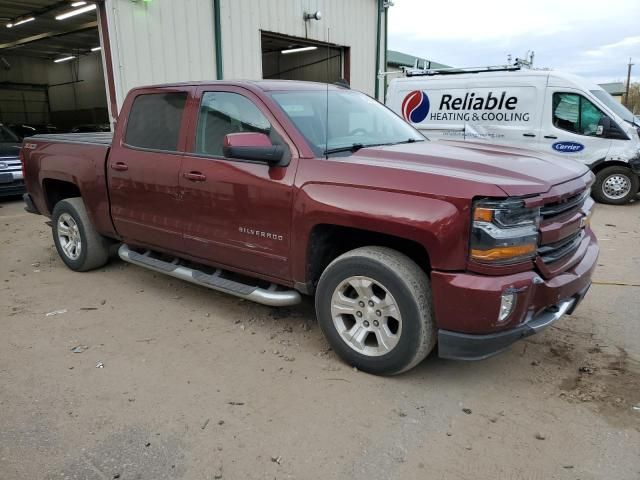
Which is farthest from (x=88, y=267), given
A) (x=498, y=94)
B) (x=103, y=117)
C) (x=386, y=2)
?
(x=103, y=117)

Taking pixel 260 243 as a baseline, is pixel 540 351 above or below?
below

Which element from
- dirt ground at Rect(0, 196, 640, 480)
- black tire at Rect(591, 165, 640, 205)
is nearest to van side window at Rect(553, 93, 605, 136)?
black tire at Rect(591, 165, 640, 205)

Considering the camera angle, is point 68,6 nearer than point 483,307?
No

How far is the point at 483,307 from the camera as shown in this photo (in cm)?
280

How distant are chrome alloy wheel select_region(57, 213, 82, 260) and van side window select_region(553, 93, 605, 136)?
8168 millimetres

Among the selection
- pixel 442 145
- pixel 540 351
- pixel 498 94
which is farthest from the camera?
pixel 498 94

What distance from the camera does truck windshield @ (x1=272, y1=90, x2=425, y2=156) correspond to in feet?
12.1

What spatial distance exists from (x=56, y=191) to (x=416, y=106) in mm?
7576

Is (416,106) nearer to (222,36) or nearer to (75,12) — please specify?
(222,36)

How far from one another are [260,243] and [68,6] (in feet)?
38.5

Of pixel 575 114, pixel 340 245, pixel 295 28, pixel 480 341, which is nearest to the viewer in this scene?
pixel 480 341

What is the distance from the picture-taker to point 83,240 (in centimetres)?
536

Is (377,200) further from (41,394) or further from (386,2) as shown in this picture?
(386,2)

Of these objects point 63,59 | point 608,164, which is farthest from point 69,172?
point 63,59
